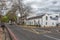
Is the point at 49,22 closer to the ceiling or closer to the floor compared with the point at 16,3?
closer to the floor

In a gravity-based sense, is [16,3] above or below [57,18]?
above

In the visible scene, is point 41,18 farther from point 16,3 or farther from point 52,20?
point 16,3

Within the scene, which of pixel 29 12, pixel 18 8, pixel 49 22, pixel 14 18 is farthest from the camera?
pixel 14 18

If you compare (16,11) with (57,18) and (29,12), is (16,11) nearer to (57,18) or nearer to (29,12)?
(29,12)

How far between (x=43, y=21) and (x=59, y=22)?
7763mm

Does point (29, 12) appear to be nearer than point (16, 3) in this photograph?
No

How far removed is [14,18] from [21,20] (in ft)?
47.2

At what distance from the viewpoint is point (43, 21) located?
118m

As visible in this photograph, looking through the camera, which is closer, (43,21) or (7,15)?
(43,21)

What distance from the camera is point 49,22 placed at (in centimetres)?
11631

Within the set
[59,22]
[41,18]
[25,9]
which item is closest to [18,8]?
[25,9]

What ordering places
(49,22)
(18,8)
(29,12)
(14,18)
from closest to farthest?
(49,22) → (18,8) → (29,12) → (14,18)

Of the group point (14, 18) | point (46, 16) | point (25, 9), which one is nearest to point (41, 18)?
point (46, 16)

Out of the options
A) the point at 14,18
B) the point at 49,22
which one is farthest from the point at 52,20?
the point at 14,18
